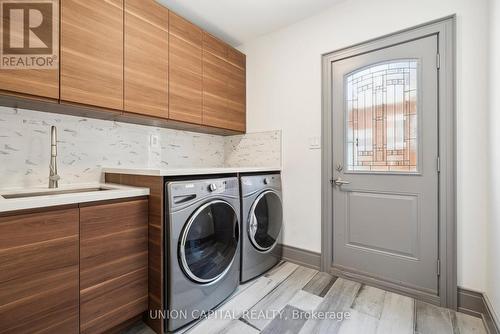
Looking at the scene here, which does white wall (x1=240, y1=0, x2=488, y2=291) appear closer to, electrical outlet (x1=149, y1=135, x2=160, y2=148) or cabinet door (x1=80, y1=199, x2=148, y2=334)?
electrical outlet (x1=149, y1=135, x2=160, y2=148)

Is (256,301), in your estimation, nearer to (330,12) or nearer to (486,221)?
(486,221)

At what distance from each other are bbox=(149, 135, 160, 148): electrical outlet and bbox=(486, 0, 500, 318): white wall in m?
2.40

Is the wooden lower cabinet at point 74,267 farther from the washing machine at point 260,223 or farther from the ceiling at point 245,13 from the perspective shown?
the ceiling at point 245,13

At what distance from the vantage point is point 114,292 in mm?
1223

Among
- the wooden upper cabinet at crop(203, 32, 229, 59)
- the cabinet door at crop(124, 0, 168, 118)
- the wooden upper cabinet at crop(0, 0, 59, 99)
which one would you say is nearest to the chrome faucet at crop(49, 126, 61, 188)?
the wooden upper cabinet at crop(0, 0, 59, 99)

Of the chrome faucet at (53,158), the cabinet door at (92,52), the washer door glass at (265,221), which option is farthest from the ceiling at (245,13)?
the washer door glass at (265,221)

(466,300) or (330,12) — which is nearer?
(466,300)

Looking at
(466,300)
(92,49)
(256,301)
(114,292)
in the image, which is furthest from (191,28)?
(466,300)

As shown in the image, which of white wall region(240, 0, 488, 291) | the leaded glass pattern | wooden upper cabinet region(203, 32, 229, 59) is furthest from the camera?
wooden upper cabinet region(203, 32, 229, 59)

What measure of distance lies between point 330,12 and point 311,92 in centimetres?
69

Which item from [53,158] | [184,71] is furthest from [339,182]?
[53,158]

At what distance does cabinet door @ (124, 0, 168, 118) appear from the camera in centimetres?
157

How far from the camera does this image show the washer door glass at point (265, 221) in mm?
1891

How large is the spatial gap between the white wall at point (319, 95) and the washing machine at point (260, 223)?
0.17 metres
